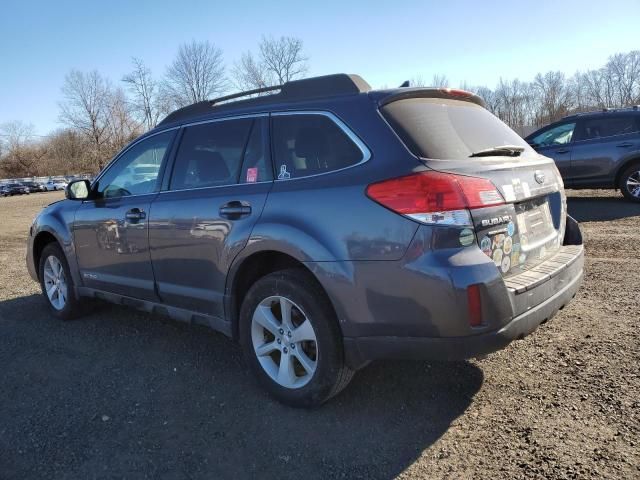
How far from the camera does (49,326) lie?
4.98 m

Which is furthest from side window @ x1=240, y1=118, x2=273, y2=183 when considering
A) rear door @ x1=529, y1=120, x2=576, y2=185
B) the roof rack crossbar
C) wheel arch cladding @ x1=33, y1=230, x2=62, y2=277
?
rear door @ x1=529, y1=120, x2=576, y2=185

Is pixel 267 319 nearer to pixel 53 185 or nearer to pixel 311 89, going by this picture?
pixel 311 89

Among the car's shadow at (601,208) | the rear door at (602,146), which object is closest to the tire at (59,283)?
the car's shadow at (601,208)

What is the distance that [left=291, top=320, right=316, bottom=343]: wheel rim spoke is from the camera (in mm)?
2946

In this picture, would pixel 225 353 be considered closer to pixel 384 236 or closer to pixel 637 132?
pixel 384 236

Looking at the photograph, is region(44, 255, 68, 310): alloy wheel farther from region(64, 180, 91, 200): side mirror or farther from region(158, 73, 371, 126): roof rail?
region(158, 73, 371, 126): roof rail

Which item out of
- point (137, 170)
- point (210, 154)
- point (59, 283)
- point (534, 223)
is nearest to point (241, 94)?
point (210, 154)

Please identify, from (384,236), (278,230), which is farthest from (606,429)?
(278,230)

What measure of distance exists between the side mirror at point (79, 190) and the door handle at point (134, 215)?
2.57 feet

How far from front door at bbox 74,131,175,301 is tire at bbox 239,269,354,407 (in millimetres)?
1210

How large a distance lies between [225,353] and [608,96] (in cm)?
9640

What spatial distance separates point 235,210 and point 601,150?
30.0 feet

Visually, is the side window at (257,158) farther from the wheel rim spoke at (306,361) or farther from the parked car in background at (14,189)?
the parked car in background at (14,189)

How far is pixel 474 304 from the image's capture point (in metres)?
2.44
